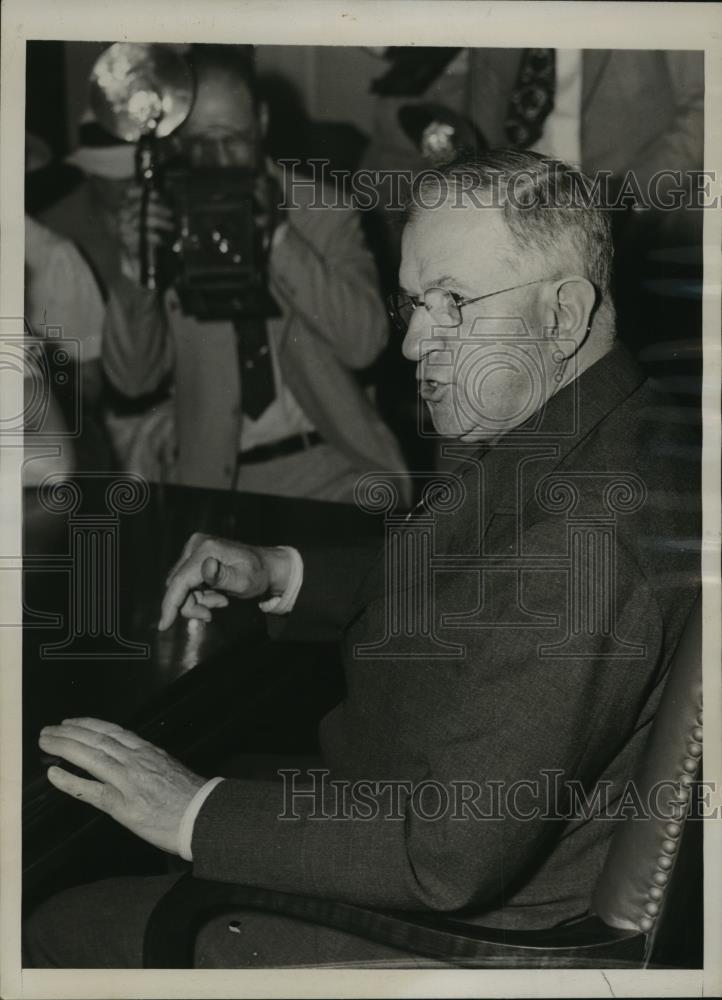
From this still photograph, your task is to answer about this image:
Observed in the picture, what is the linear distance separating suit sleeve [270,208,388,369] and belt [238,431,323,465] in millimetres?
246

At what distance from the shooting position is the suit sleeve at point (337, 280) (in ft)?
5.65

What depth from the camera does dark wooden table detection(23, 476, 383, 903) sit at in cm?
123

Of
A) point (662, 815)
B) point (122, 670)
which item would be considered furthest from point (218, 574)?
point (662, 815)

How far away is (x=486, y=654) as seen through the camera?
120 centimetres

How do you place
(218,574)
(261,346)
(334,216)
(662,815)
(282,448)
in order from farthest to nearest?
(282,448), (261,346), (334,216), (218,574), (662,815)

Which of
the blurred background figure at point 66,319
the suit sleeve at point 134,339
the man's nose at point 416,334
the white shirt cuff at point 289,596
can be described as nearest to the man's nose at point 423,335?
the man's nose at point 416,334

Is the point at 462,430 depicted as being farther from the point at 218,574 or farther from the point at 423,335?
the point at 218,574

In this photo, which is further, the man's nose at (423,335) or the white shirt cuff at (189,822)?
the man's nose at (423,335)

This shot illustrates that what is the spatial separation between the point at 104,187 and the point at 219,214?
267mm

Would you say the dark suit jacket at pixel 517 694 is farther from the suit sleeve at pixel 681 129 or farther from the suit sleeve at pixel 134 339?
the suit sleeve at pixel 134 339

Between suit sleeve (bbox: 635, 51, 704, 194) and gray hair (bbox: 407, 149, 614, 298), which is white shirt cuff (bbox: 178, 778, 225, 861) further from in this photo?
suit sleeve (bbox: 635, 51, 704, 194)

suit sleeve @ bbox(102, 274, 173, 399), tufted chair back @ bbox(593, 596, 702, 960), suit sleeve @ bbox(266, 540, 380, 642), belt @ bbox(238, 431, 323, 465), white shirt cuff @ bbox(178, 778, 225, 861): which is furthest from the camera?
belt @ bbox(238, 431, 323, 465)

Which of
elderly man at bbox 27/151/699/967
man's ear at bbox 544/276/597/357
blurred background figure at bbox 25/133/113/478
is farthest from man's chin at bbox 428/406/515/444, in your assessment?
blurred background figure at bbox 25/133/113/478

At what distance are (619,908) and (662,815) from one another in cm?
11
